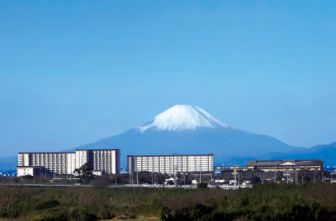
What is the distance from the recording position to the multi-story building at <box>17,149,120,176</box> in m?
114

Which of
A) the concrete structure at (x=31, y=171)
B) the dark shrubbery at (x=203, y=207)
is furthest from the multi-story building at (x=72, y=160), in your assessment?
the dark shrubbery at (x=203, y=207)

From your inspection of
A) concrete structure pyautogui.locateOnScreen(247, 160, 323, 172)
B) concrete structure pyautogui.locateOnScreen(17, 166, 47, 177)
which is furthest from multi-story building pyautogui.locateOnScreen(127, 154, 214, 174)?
concrete structure pyautogui.locateOnScreen(17, 166, 47, 177)

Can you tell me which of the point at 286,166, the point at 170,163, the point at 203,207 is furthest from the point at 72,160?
the point at 203,207

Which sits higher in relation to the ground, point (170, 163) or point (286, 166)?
point (170, 163)

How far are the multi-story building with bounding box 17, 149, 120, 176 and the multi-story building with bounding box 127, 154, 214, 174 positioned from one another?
21.6ft

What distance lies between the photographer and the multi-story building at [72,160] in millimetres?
114500

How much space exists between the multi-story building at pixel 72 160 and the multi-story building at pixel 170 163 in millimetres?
6595

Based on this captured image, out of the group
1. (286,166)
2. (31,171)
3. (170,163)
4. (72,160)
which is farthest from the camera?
(170,163)

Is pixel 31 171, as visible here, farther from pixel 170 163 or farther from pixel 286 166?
pixel 286 166

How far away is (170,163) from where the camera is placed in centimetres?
12375

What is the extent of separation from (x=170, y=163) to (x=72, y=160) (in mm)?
17475

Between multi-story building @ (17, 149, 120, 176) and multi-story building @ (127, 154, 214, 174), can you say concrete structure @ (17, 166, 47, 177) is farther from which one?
multi-story building @ (127, 154, 214, 174)

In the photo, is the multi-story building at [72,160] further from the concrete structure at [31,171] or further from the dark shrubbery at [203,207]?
the dark shrubbery at [203,207]

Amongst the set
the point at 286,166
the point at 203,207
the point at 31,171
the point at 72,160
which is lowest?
the point at 203,207
